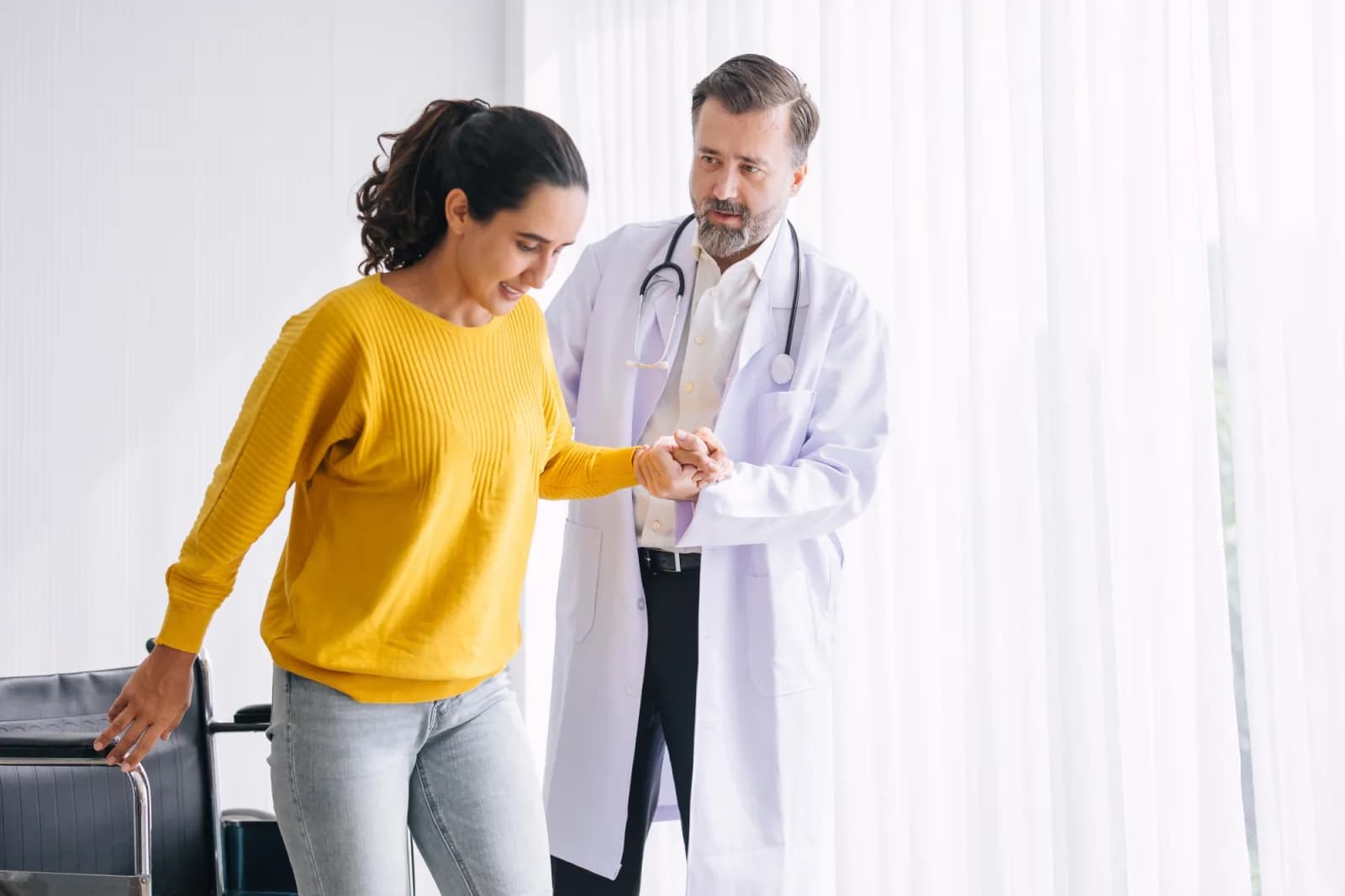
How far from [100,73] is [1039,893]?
2547 millimetres

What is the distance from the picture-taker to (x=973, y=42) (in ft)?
6.73

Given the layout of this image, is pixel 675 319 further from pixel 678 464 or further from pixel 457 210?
pixel 457 210

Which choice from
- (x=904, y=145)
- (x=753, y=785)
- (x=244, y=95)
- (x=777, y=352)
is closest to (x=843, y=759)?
(x=753, y=785)

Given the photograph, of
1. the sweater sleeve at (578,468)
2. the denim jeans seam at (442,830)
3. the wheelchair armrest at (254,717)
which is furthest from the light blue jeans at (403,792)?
the wheelchair armrest at (254,717)

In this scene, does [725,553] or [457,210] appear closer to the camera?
[457,210]

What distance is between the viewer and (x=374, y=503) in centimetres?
123

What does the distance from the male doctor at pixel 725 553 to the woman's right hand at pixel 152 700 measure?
732 mm

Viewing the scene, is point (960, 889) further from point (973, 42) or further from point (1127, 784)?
point (973, 42)

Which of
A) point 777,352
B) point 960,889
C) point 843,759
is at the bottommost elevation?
point 960,889

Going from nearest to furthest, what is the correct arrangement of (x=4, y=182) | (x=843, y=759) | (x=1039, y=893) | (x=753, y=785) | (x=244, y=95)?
(x=753, y=785) → (x=1039, y=893) → (x=843, y=759) → (x=4, y=182) → (x=244, y=95)

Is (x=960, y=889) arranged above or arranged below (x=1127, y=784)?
below

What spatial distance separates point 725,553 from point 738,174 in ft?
1.90

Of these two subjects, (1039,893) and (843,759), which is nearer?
(1039,893)

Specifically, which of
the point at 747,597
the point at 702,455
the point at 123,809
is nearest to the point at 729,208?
the point at 702,455
